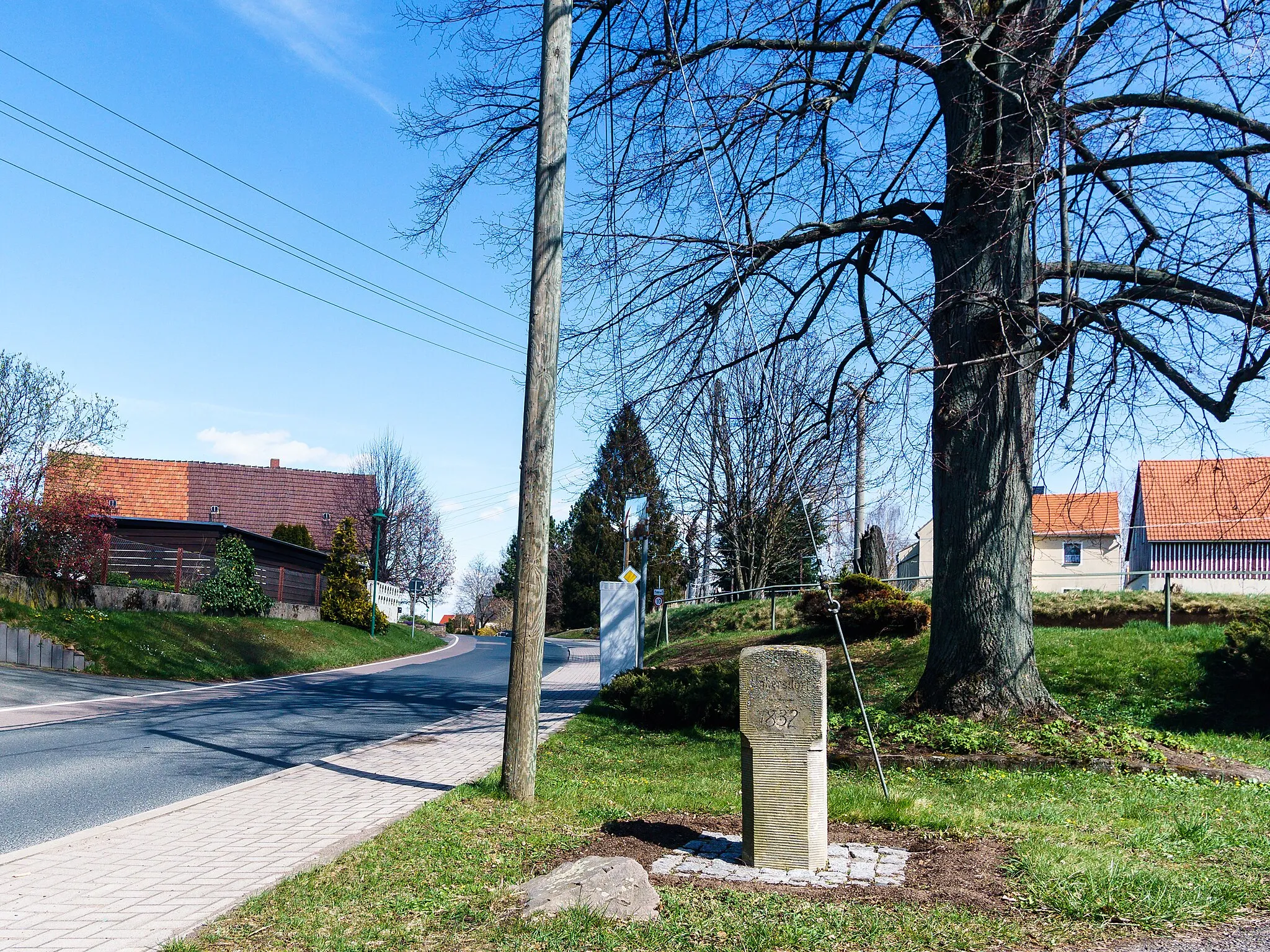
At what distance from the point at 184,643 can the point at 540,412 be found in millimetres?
17864

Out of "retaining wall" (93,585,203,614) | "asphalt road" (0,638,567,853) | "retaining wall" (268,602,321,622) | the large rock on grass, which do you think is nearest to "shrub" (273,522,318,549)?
"retaining wall" (268,602,321,622)

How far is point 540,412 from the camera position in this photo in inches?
305

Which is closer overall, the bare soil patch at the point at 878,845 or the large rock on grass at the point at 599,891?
the large rock on grass at the point at 599,891

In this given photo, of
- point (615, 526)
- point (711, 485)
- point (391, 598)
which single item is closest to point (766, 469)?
point (711, 485)

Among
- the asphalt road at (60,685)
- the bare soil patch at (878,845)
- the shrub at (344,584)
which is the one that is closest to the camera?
the bare soil patch at (878,845)

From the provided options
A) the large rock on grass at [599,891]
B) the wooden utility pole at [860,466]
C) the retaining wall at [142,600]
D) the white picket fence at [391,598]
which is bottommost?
the white picket fence at [391,598]

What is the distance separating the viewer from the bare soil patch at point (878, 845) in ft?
15.4

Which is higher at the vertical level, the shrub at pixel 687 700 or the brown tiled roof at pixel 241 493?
the brown tiled roof at pixel 241 493

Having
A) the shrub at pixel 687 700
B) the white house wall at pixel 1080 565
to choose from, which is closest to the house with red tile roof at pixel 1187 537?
the white house wall at pixel 1080 565

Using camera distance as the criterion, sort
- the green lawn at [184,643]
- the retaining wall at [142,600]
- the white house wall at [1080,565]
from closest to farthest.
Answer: the green lawn at [184,643] < the retaining wall at [142,600] < the white house wall at [1080,565]

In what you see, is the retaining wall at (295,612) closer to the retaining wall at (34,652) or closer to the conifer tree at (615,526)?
the conifer tree at (615,526)

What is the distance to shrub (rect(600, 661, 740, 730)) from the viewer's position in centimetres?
1233

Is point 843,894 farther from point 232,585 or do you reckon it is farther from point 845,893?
point 232,585

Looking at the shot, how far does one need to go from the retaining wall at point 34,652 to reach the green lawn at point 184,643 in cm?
18
